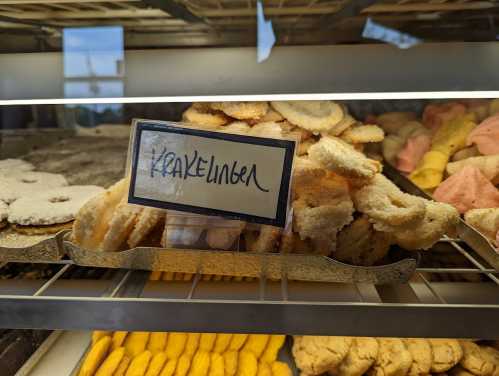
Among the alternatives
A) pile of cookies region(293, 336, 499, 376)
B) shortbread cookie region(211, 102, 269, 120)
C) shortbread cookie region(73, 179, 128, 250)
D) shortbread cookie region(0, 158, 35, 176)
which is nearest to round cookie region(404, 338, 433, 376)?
pile of cookies region(293, 336, 499, 376)

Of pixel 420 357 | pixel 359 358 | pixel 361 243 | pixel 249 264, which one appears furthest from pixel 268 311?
pixel 420 357

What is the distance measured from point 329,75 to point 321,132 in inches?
10.2

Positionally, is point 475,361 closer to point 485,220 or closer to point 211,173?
point 485,220

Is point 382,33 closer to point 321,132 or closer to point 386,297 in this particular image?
point 321,132

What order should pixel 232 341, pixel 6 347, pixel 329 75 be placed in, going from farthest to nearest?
pixel 232 341 < pixel 6 347 < pixel 329 75

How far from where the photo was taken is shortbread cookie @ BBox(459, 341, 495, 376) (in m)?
1.18

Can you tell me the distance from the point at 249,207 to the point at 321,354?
20.0 inches

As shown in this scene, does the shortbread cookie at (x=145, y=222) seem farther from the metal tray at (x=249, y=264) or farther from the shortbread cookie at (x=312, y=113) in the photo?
the shortbread cookie at (x=312, y=113)

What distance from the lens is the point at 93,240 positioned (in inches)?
36.5

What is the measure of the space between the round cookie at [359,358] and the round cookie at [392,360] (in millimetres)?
18

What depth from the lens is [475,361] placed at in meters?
1.19

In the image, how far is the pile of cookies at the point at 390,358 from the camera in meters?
1.17

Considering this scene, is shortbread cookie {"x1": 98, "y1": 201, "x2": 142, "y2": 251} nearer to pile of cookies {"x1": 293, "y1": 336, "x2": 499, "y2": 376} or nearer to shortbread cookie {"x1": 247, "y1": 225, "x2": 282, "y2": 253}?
shortbread cookie {"x1": 247, "y1": 225, "x2": 282, "y2": 253}

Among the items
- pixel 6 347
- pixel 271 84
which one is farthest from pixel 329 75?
pixel 6 347
